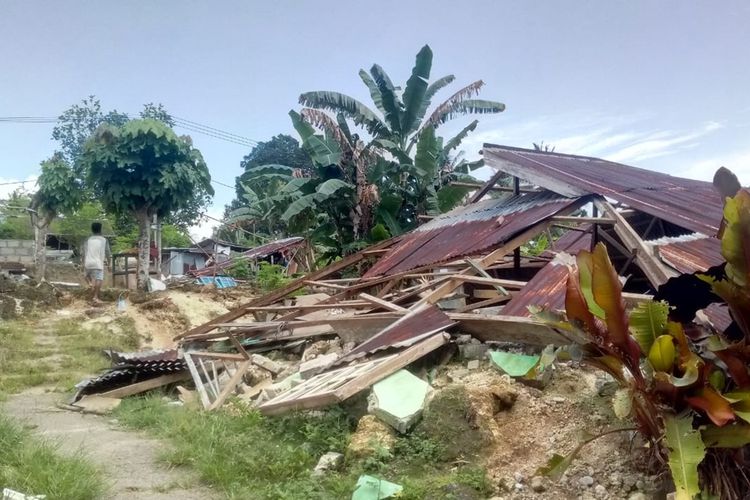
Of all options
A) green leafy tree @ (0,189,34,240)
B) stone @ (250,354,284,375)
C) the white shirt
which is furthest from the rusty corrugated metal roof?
green leafy tree @ (0,189,34,240)

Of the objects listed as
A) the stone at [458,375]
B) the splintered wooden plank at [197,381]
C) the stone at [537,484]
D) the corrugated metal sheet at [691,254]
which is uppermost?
the corrugated metal sheet at [691,254]

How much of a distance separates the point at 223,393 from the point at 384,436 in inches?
104

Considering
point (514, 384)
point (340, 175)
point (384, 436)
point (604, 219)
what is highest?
point (340, 175)

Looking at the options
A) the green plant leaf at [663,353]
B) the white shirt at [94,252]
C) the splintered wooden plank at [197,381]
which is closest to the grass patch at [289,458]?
the splintered wooden plank at [197,381]

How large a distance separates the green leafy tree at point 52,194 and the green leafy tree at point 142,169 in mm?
3007

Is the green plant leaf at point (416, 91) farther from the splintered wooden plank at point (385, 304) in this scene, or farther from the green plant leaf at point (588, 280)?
the green plant leaf at point (588, 280)

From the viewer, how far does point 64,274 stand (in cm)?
Answer: 1616

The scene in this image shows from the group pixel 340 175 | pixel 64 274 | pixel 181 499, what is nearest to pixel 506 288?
pixel 181 499

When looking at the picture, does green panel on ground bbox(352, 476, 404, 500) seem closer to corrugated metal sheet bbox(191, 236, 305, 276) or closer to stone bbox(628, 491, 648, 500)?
stone bbox(628, 491, 648, 500)

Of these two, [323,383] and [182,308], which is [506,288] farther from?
[182,308]

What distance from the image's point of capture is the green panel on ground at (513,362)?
4203mm

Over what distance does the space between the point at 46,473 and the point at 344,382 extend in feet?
6.75

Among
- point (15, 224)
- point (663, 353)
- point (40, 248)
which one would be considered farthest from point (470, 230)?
point (15, 224)

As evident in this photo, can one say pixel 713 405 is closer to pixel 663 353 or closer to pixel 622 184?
pixel 663 353
